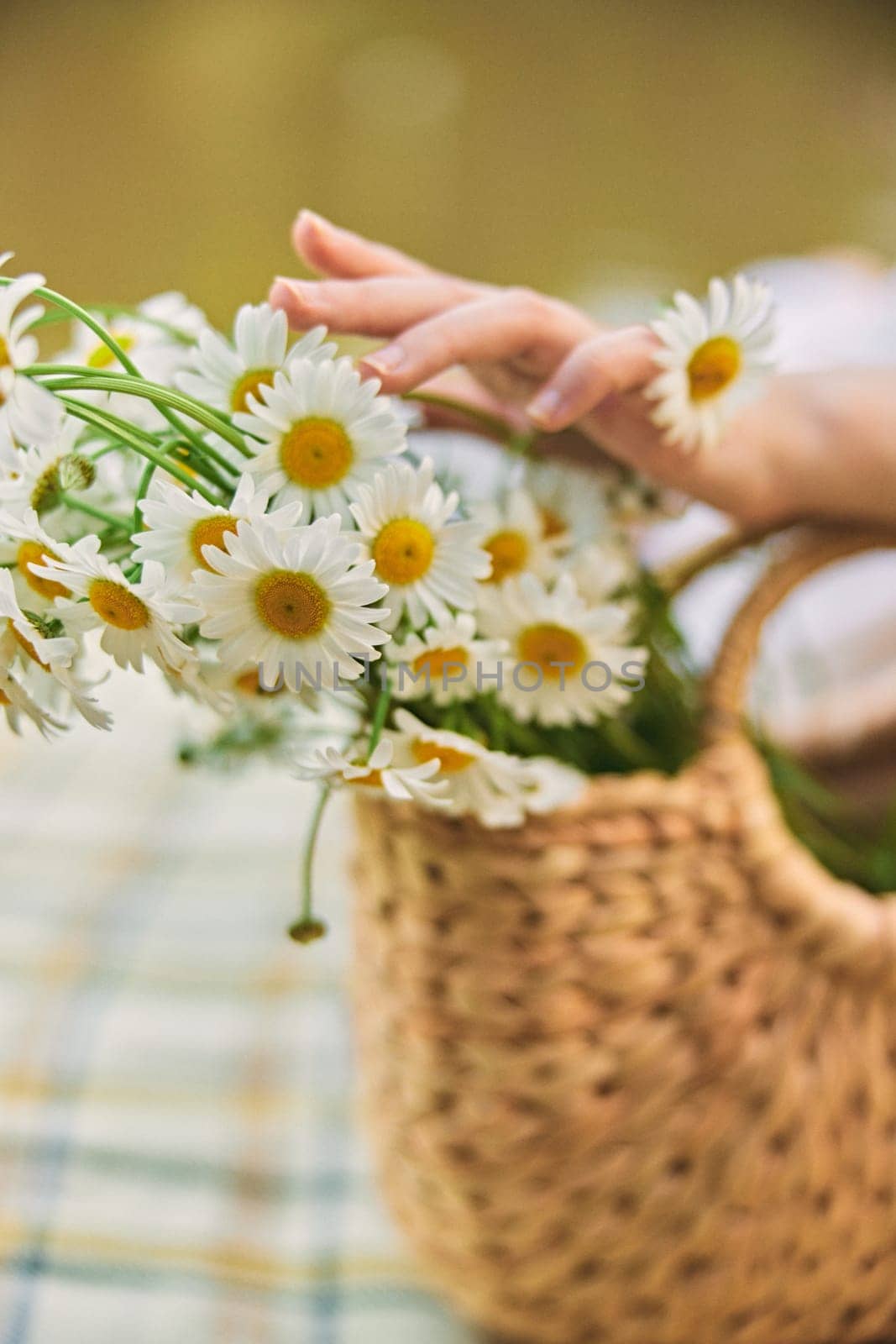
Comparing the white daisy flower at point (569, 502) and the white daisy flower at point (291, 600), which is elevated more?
the white daisy flower at point (569, 502)

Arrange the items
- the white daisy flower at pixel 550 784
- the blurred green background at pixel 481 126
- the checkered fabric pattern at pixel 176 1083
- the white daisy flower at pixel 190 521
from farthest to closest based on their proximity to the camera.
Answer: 1. the blurred green background at pixel 481 126
2. the checkered fabric pattern at pixel 176 1083
3. the white daisy flower at pixel 550 784
4. the white daisy flower at pixel 190 521

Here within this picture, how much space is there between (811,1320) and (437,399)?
1.38 feet

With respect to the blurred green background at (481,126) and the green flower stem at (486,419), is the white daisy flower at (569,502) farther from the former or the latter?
the blurred green background at (481,126)

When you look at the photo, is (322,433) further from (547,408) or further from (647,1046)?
(647,1046)

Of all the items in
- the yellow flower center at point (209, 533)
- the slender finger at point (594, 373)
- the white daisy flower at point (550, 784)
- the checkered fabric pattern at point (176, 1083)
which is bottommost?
the checkered fabric pattern at point (176, 1083)

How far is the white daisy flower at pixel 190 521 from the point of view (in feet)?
0.74

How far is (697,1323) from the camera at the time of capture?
18.1 inches

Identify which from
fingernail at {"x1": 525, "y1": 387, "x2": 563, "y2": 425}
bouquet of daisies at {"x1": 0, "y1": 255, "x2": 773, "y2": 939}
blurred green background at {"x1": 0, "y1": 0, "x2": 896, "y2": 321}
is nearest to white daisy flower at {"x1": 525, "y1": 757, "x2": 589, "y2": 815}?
bouquet of daisies at {"x1": 0, "y1": 255, "x2": 773, "y2": 939}

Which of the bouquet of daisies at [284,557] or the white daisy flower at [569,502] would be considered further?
the white daisy flower at [569,502]

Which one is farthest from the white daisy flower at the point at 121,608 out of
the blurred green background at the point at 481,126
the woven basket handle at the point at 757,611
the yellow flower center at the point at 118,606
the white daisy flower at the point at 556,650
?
the blurred green background at the point at 481,126

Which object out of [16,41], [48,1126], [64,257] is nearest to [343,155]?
[16,41]

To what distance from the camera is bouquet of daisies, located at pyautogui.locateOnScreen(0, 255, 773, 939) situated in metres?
0.24

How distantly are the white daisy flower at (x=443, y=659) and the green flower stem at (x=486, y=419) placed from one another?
6 cm

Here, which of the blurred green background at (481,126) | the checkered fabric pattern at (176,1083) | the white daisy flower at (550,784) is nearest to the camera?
the white daisy flower at (550,784)
